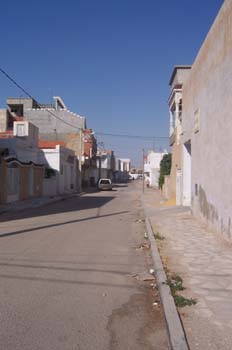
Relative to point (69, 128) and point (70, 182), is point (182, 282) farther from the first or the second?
point (69, 128)

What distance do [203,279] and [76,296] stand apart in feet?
7.23

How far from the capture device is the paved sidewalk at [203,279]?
5.15 meters

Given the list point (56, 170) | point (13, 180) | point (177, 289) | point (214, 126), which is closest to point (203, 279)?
point (177, 289)

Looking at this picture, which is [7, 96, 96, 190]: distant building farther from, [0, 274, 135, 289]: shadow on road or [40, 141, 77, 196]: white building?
[0, 274, 135, 289]: shadow on road

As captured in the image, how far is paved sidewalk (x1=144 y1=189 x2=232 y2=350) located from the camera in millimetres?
5148

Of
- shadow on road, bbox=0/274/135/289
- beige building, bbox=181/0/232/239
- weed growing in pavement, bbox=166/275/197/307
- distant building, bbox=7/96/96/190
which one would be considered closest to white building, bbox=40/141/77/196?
distant building, bbox=7/96/96/190

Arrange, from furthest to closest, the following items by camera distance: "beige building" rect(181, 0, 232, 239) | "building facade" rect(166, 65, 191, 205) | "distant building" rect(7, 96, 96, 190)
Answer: "distant building" rect(7, 96, 96, 190), "building facade" rect(166, 65, 191, 205), "beige building" rect(181, 0, 232, 239)

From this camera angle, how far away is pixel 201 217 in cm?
1698

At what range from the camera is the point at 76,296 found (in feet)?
22.7

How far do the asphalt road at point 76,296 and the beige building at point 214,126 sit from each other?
105 inches

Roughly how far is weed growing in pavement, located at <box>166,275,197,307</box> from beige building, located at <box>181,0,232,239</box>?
415 cm

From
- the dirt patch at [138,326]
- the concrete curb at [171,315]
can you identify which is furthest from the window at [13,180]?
the dirt patch at [138,326]

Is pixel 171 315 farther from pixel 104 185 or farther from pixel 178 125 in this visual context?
pixel 104 185

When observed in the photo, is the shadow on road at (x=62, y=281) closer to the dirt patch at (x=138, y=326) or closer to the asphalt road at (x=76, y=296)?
the asphalt road at (x=76, y=296)
